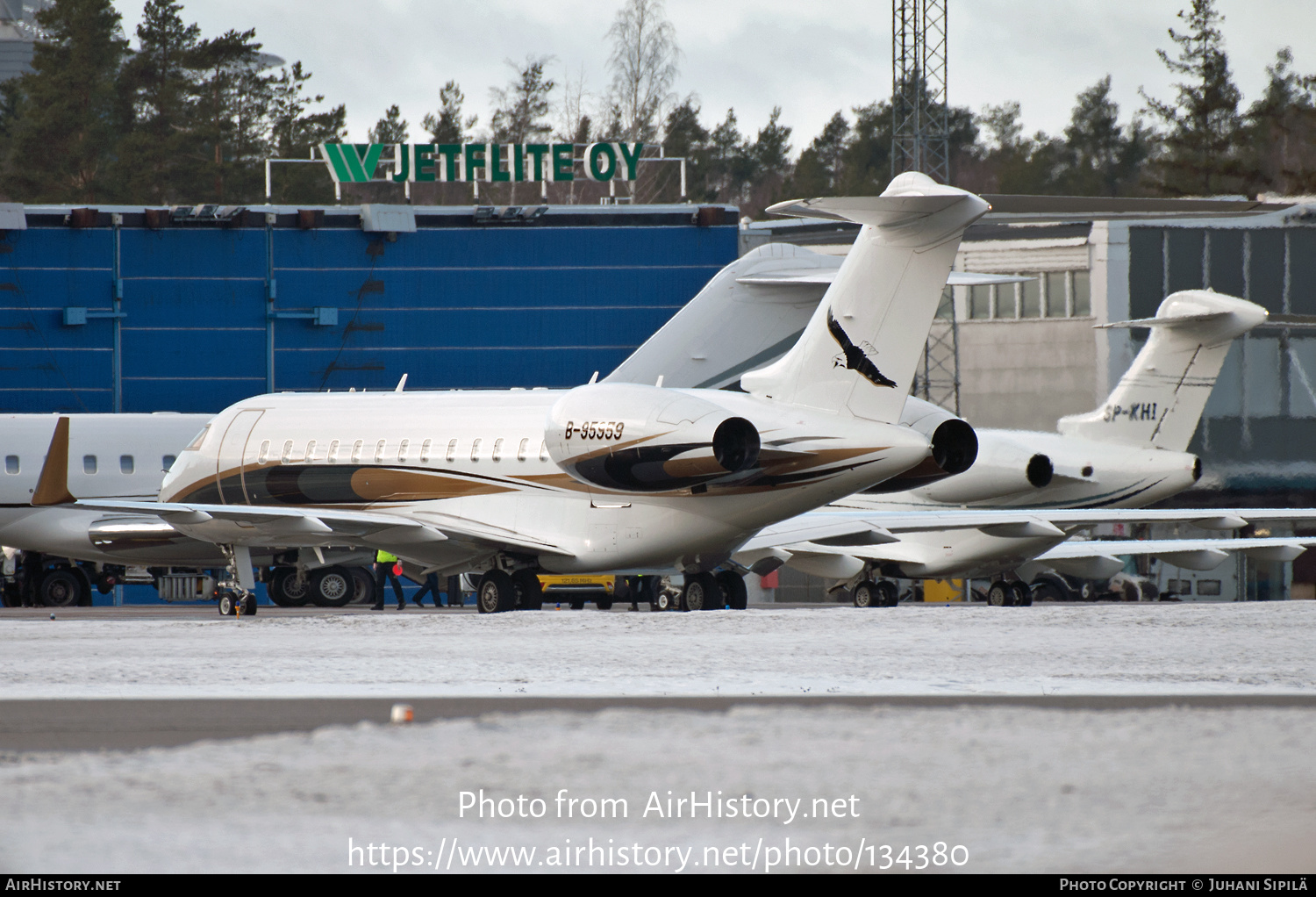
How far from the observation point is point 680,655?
42.4 feet

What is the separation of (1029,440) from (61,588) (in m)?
18.3

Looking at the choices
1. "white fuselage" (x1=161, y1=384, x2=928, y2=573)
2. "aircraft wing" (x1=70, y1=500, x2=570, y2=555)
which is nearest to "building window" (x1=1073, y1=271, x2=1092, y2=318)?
"white fuselage" (x1=161, y1=384, x2=928, y2=573)

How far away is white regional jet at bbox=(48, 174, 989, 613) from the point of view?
63.8 feet

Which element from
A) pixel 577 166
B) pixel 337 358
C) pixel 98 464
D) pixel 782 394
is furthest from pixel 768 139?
pixel 782 394

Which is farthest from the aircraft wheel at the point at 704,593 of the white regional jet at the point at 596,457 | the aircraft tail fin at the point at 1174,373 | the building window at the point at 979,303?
the building window at the point at 979,303

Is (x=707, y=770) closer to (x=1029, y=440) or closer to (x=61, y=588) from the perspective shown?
(x=1029, y=440)

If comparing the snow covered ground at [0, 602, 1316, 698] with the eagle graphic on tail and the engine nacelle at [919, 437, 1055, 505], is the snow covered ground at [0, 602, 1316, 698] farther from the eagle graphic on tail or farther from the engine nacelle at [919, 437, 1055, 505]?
the engine nacelle at [919, 437, 1055, 505]

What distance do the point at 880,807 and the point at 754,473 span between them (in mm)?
14293

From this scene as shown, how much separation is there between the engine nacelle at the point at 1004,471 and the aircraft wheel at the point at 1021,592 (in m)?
2.06

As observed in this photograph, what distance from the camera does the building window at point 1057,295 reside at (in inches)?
1719

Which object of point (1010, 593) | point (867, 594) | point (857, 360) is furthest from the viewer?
point (1010, 593)

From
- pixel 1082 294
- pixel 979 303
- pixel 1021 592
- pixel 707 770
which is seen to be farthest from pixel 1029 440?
pixel 707 770

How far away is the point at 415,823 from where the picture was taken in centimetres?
553

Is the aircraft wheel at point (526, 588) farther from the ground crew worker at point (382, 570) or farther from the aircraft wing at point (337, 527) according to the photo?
the ground crew worker at point (382, 570)
